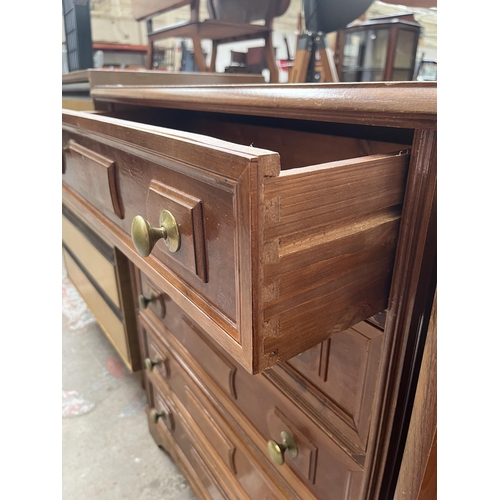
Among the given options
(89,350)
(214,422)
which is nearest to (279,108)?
(214,422)

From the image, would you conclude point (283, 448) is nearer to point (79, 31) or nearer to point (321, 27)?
point (321, 27)

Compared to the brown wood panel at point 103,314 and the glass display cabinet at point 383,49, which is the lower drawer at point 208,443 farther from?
the glass display cabinet at point 383,49

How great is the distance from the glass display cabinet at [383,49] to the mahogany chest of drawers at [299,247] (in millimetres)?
1102

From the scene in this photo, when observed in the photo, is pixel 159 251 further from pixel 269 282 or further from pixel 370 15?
pixel 370 15

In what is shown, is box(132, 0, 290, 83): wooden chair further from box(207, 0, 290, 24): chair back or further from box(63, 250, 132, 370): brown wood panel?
box(63, 250, 132, 370): brown wood panel

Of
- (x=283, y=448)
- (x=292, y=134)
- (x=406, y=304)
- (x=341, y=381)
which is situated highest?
(x=292, y=134)

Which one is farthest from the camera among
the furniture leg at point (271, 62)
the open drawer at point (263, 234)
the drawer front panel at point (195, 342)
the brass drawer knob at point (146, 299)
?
the furniture leg at point (271, 62)

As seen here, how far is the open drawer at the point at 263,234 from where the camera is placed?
26 cm

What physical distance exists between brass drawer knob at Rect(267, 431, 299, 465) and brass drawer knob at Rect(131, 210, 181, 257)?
290 millimetres

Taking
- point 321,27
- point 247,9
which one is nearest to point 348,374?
point 321,27

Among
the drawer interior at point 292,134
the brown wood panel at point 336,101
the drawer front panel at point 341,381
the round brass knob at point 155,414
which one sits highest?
the brown wood panel at point 336,101

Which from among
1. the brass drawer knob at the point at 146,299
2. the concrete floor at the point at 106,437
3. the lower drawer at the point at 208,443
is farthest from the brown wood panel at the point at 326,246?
the concrete floor at the point at 106,437

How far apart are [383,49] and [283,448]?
1457 millimetres

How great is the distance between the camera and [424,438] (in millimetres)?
323
